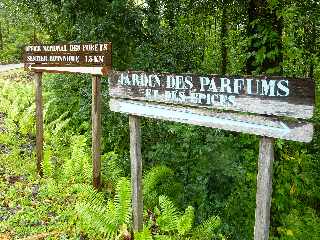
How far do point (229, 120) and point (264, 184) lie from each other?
0.68 m

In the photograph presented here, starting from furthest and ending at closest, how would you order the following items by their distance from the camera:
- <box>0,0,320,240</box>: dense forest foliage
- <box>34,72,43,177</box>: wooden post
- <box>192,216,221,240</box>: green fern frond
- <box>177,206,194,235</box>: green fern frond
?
<box>34,72,43,177</box>: wooden post
<box>0,0,320,240</box>: dense forest foliage
<box>192,216,221,240</box>: green fern frond
<box>177,206,194,235</box>: green fern frond

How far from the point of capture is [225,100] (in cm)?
413

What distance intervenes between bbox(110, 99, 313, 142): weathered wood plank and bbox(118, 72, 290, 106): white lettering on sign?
0.12 metres

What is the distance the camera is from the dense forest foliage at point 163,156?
21.3 ft

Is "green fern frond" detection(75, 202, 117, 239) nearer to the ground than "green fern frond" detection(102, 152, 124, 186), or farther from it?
nearer to the ground

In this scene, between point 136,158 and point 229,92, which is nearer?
point 229,92

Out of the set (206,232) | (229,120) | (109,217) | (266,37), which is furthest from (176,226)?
(266,37)

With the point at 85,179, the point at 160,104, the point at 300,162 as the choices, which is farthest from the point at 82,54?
the point at 300,162

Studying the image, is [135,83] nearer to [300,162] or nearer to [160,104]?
[160,104]

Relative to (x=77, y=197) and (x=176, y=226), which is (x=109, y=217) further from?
(x=77, y=197)

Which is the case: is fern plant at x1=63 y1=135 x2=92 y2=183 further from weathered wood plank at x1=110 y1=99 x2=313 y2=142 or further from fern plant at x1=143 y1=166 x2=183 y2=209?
weathered wood plank at x1=110 y1=99 x2=313 y2=142

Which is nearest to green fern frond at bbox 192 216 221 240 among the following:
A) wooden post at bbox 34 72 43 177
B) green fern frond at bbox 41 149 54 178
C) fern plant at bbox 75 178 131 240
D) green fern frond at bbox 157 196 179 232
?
green fern frond at bbox 157 196 179 232

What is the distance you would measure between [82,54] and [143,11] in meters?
3.56

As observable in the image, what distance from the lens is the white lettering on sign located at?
3.83 meters
